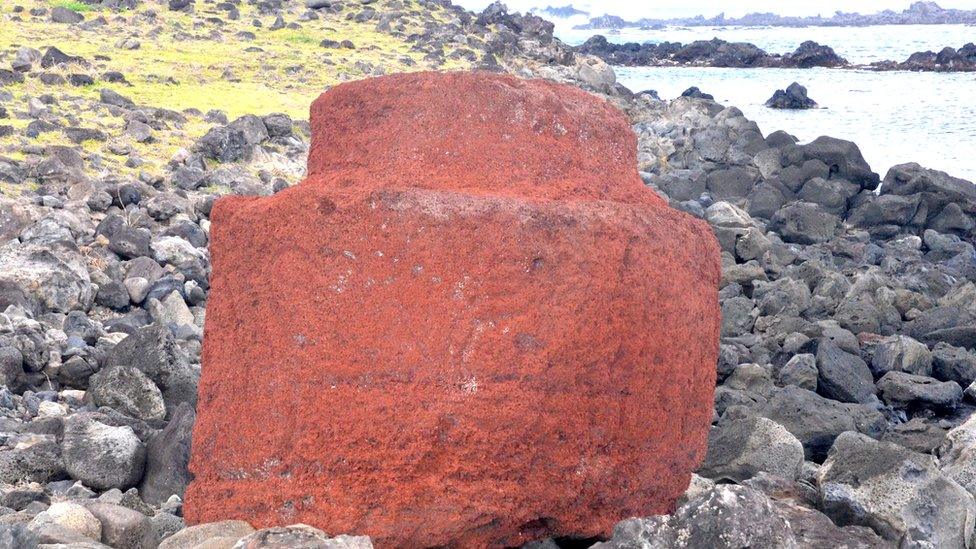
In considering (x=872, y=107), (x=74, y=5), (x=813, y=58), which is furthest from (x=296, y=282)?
(x=813, y=58)

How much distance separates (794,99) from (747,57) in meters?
17.9

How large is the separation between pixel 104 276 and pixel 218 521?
160 inches

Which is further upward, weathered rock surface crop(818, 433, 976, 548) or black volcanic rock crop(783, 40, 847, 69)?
weathered rock surface crop(818, 433, 976, 548)

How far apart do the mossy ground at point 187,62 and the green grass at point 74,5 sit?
21 mm

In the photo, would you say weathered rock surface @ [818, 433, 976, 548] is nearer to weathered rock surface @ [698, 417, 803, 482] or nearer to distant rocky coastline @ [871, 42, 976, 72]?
weathered rock surface @ [698, 417, 803, 482]

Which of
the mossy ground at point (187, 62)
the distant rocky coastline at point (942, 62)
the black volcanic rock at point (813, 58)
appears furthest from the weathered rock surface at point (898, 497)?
the black volcanic rock at point (813, 58)

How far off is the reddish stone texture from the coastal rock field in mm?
121

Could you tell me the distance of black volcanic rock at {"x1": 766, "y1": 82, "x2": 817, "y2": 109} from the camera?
2798cm

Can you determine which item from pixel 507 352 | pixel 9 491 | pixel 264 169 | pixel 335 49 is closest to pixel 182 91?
pixel 264 169

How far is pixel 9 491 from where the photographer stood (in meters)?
3.54

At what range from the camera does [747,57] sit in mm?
45188

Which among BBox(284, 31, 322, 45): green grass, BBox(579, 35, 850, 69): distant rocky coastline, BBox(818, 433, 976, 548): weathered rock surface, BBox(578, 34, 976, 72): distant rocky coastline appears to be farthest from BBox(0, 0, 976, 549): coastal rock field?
BBox(579, 35, 850, 69): distant rocky coastline

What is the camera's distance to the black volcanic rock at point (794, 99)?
91.8ft

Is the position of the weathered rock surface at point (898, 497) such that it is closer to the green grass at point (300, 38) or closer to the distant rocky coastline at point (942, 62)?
the green grass at point (300, 38)
